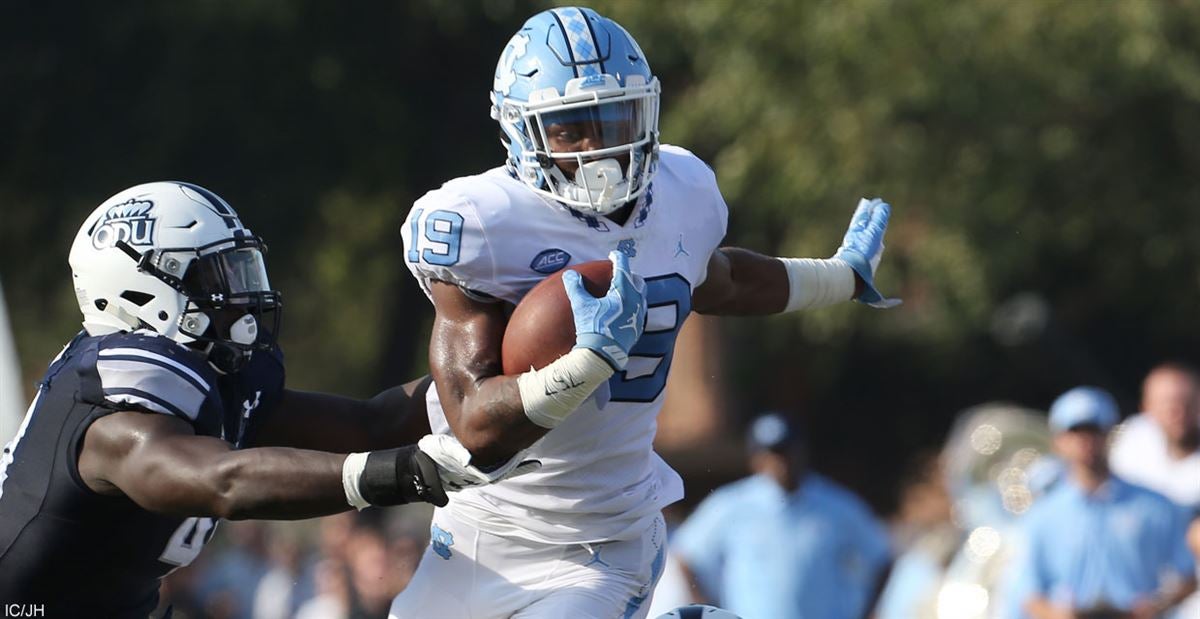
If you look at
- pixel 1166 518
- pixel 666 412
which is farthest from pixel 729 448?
pixel 1166 518

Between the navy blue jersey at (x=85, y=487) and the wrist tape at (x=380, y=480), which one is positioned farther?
the navy blue jersey at (x=85, y=487)

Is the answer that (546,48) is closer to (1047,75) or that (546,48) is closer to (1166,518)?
(1166,518)

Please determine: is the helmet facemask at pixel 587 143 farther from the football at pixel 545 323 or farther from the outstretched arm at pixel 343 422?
the outstretched arm at pixel 343 422

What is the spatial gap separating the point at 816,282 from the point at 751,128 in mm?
8460

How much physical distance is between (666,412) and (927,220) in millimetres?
3894

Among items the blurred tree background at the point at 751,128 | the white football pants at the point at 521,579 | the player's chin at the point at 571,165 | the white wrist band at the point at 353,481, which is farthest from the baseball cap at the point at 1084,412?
the blurred tree background at the point at 751,128

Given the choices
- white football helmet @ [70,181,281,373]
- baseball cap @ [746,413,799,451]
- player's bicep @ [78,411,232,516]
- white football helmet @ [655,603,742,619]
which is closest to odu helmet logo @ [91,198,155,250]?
white football helmet @ [70,181,281,373]

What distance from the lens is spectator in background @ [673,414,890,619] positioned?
→ 29.7ft

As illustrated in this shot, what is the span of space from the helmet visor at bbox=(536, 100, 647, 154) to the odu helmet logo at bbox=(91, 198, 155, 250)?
994 mm

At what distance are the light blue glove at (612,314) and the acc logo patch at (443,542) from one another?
94cm

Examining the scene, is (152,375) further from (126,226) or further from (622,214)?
(622,214)

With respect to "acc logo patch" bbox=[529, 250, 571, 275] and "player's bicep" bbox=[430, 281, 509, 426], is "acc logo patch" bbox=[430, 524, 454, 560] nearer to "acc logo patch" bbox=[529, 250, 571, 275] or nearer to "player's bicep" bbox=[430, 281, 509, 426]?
"player's bicep" bbox=[430, 281, 509, 426]

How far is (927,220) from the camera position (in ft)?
45.1

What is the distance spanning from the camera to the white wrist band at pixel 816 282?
17.2 ft
